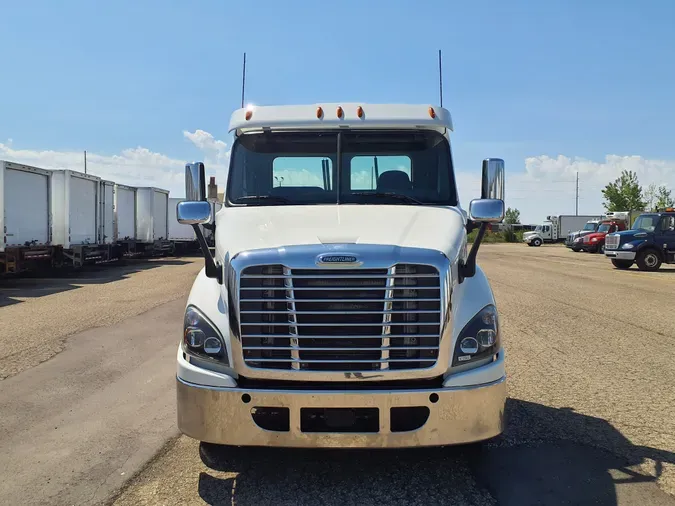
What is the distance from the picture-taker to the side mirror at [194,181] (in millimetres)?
4750

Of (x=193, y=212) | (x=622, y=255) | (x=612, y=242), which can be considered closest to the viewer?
(x=193, y=212)

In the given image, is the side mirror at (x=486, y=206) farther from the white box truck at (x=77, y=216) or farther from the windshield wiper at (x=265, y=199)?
the white box truck at (x=77, y=216)

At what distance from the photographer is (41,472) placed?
13.1 ft

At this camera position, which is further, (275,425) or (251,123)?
(251,123)

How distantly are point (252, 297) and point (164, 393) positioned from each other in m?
2.88

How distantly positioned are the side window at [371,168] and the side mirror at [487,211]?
0.79m

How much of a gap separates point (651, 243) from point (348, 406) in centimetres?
2406

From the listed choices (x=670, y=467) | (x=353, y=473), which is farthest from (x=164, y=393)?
(x=670, y=467)

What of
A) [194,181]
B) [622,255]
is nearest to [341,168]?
[194,181]

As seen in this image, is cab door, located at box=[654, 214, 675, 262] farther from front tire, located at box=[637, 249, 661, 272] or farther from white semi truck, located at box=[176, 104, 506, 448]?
white semi truck, located at box=[176, 104, 506, 448]

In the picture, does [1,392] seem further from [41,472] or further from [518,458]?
[518,458]

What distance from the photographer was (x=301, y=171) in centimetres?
492

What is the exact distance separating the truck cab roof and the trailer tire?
871 inches

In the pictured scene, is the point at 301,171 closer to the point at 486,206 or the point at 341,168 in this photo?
the point at 341,168
